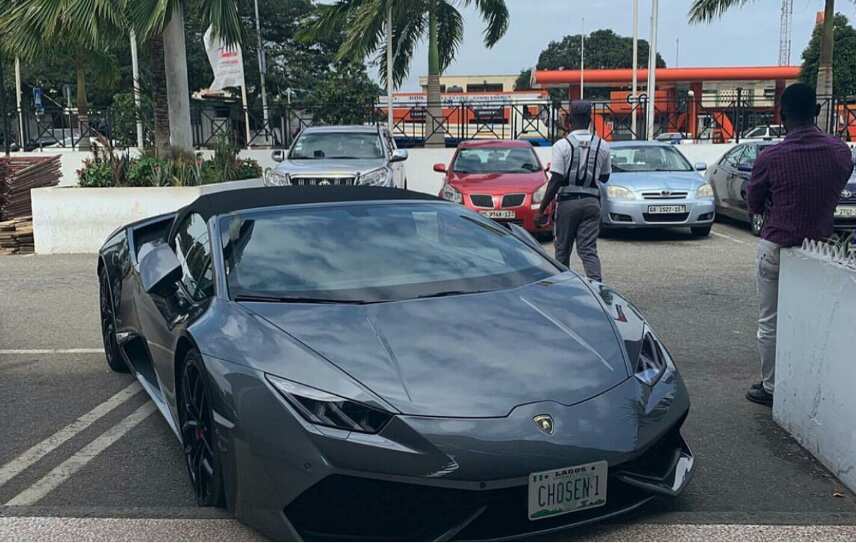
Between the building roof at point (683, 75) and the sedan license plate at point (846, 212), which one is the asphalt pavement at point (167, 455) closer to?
the sedan license plate at point (846, 212)

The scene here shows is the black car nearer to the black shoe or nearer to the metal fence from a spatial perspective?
the metal fence

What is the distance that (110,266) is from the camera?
19.7 ft

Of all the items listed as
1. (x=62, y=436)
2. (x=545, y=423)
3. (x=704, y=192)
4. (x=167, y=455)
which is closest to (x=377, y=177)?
(x=704, y=192)

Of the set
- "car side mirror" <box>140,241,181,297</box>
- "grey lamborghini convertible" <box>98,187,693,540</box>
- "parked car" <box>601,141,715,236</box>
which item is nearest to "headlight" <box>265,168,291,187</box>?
"parked car" <box>601,141,715,236</box>

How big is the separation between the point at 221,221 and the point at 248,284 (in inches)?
25.3

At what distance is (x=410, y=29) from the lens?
24.0 m

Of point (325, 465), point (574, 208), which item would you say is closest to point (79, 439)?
point (325, 465)

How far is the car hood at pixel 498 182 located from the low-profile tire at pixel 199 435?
9146 mm

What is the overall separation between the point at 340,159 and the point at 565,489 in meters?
11.2

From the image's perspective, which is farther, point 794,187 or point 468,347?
point 794,187

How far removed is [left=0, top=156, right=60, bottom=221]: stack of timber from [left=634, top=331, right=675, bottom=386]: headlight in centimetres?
1249

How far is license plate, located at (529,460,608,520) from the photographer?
2994 mm

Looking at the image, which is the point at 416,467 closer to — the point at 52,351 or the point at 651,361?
the point at 651,361

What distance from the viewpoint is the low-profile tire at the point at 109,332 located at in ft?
19.5
